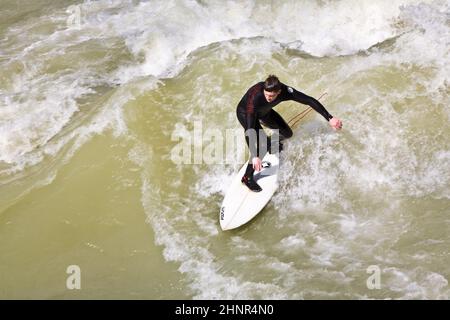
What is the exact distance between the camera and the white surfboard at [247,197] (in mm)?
5317

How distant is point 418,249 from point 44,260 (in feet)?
12.3

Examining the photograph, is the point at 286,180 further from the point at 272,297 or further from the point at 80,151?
the point at 80,151

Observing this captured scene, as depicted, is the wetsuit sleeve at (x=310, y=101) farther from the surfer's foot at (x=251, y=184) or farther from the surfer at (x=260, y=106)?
the surfer's foot at (x=251, y=184)

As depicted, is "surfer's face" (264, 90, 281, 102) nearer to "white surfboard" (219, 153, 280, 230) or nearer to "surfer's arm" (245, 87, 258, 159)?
"surfer's arm" (245, 87, 258, 159)

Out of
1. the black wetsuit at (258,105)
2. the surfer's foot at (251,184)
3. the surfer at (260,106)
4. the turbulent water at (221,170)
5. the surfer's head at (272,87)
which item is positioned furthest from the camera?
the surfer's foot at (251,184)

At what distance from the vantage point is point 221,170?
6.12m

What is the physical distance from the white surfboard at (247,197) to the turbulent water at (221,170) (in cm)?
11

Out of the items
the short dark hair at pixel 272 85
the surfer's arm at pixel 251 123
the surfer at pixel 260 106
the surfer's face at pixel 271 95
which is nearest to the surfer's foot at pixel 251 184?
the surfer at pixel 260 106

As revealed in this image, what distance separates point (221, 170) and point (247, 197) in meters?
0.69

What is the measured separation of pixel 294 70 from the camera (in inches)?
277

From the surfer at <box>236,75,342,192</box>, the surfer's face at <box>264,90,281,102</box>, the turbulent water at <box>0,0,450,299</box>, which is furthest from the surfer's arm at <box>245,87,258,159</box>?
the turbulent water at <box>0,0,450,299</box>

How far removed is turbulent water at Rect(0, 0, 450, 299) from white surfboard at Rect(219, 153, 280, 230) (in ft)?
0.38

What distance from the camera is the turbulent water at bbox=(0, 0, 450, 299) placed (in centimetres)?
468

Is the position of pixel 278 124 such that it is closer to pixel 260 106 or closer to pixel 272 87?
pixel 260 106
